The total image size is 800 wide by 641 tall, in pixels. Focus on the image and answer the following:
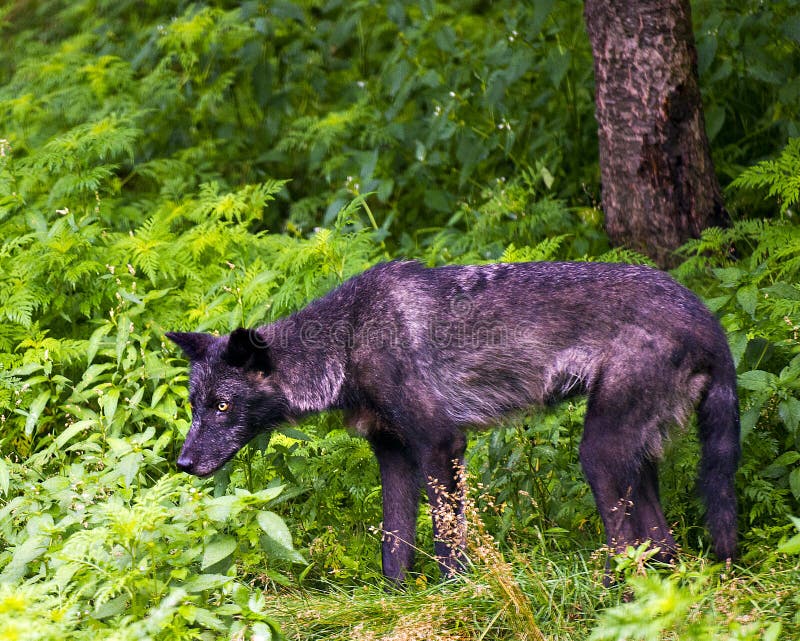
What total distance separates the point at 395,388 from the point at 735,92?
480 centimetres

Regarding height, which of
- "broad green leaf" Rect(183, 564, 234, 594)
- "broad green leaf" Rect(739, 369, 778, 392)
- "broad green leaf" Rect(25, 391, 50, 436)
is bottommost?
"broad green leaf" Rect(25, 391, 50, 436)

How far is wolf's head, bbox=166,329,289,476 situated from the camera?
17.1ft

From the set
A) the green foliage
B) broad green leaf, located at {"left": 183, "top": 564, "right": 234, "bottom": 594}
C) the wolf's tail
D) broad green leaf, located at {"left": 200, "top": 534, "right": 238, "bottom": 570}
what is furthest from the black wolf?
broad green leaf, located at {"left": 183, "top": 564, "right": 234, "bottom": 594}

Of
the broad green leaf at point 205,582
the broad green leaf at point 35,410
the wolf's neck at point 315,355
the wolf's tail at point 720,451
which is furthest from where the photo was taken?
the broad green leaf at point 35,410

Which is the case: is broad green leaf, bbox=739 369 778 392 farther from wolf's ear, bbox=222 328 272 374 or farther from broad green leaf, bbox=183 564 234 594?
broad green leaf, bbox=183 564 234 594

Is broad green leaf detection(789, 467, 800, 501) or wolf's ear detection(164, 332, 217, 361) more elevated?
wolf's ear detection(164, 332, 217, 361)

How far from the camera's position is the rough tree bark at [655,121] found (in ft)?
23.2

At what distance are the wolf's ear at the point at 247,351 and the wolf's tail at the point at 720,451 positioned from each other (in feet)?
7.60

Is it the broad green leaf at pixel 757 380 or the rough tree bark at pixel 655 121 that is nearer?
the broad green leaf at pixel 757 380

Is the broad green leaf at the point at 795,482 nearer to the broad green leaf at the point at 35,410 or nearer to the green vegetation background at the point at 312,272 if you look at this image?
the green vegetation background at the point at 312,272

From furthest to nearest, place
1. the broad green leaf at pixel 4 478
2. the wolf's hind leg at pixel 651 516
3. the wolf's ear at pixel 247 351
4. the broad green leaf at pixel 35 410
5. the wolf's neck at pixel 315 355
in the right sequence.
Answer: the broad green leaf at pixel 35 410
the wolf's neck at pixel 315 355
the wolf's ear at pixel 247 351
the broad green leaf at pixel 4 478
the wolf's hind leg at pixel 651 516

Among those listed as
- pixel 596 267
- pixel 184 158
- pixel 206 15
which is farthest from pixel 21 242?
pixel 596 267

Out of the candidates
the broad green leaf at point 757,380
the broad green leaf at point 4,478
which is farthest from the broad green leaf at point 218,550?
the broad green leaf at point 757,380

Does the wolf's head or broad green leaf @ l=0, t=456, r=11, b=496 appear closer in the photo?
broad green leaf @ l=0, t=456, r=11, b=496
